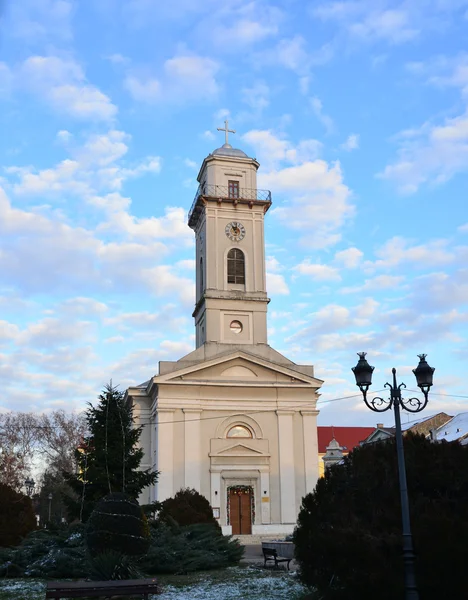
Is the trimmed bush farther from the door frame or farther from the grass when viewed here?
the door frame

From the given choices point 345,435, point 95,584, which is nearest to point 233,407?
point 95,584

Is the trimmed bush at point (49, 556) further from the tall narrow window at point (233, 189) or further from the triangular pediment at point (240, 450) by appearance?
the tall narrow window at point (233, 189)

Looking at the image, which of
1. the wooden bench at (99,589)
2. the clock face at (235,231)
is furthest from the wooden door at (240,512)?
the wooden bench at (99,589)

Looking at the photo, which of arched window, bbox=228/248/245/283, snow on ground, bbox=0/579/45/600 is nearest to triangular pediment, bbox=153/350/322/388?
arched window, bbox=228/248/245/283

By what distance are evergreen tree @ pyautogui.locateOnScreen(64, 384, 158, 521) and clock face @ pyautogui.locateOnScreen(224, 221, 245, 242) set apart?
21466mm

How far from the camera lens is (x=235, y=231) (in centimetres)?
4397

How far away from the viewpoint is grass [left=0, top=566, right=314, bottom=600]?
533 inches

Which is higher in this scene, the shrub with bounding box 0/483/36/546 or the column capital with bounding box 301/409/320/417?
the column capital with bounding box 301/409/320/417

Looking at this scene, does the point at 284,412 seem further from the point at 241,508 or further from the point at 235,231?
the point at 235,231

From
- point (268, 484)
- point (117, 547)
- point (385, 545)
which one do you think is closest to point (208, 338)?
point (268, 484)

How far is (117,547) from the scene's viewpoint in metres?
14.7

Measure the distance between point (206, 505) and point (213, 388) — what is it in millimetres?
11543

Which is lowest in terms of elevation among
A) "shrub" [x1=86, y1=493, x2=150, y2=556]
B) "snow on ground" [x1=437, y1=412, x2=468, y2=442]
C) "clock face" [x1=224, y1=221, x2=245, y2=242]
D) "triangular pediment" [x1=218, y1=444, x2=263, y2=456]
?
"shrub" [x1=86, y1=493, x2=150, y2=556]

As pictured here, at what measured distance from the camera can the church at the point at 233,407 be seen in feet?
126
